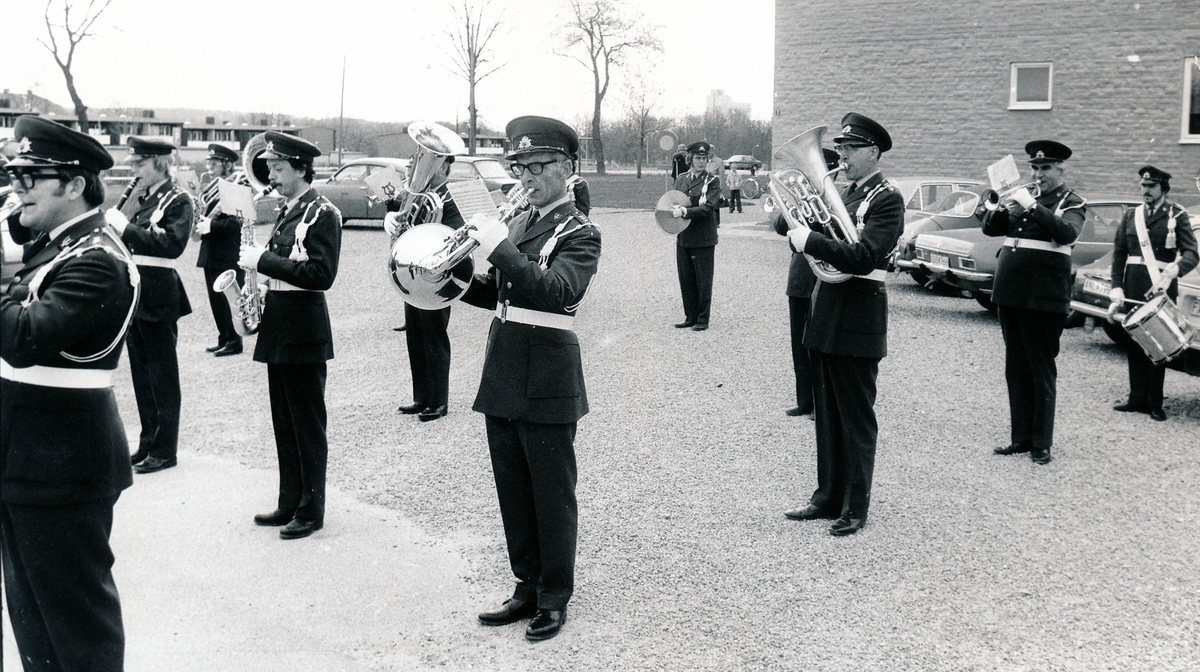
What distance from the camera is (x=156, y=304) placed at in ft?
22.3

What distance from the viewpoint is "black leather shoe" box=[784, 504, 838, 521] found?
568cm

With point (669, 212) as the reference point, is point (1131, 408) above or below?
below

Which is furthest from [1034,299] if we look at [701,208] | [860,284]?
[701,208]

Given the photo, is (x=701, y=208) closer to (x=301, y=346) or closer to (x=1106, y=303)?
(x=1106, y=303)

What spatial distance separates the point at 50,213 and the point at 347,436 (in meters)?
4.04

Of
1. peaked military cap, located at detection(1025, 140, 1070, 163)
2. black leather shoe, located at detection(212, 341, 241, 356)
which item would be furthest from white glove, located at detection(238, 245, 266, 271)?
black leather shoe, located at detection(212, 341, 241, 356)

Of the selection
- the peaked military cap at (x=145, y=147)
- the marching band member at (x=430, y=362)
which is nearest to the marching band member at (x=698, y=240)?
the marching band member at (x=430, y=362)

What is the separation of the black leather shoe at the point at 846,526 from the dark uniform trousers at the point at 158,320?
3995 mm

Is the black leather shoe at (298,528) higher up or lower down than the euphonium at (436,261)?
lower down

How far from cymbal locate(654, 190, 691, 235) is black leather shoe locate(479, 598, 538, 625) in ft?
24.2

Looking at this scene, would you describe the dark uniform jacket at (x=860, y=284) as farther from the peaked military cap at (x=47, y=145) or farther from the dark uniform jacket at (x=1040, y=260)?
the peaked military cap at (x=47, y=145)

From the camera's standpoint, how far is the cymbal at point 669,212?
11.4 m

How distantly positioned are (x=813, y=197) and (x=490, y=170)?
59.6ft

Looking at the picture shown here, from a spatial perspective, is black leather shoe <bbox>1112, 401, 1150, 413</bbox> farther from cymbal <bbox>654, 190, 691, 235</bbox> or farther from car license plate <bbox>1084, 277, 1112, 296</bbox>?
cymbal <bbox>654, 190, 691, 235</bbox>
